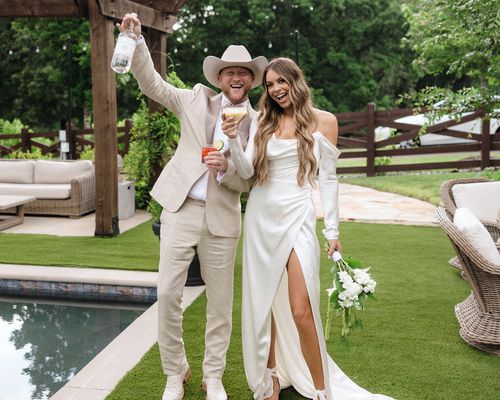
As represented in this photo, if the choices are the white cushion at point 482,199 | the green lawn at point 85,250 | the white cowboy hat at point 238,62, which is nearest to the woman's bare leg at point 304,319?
the white cowboy hat at point 238,62

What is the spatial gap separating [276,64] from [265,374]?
167 centimetres

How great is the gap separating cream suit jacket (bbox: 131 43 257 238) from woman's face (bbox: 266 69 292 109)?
190 mm

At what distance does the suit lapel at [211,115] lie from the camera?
3389 millimetres

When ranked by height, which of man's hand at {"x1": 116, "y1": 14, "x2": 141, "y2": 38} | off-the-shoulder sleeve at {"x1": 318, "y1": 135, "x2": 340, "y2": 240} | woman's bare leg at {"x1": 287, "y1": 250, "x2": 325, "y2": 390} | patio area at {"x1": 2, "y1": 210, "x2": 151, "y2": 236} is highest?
man's hand at {"x1": 116, "y1": 14, "x2": 141, "y2": 38}

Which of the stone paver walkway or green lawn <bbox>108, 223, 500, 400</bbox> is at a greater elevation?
green lawn <bbox>108, 223, 500, 400</bbox>

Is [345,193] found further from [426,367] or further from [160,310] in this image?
[160,310]

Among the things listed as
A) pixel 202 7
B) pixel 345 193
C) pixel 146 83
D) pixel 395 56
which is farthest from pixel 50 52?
pixel 146 83

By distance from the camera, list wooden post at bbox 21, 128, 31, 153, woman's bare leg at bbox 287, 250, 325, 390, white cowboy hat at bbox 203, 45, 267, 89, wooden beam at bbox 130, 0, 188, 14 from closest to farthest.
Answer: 1. woman's bare leg at bbox 287, 250, 325, 390
2. white cowboy hat at bbox 203, 45, 267, 89
3. wooden beam at bbox 130, 0, 188, 14
4. wooden post at bbox 21, 128, 31, 153

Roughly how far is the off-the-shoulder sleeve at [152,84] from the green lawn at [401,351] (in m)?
1.62

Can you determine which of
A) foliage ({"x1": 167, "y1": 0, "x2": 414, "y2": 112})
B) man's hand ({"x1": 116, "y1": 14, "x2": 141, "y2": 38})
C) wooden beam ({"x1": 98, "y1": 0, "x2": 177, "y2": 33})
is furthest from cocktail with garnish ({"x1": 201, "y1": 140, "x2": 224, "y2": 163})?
foliage ({"x1": 167, "y1": 0, "x2": 414, "y2": 112})

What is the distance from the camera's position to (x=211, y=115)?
340 cm

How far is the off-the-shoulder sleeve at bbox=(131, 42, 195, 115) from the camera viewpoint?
10.5ft

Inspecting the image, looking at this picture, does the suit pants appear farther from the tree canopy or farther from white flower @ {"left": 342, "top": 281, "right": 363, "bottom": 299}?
the tree canopy

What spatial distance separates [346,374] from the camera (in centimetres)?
390
